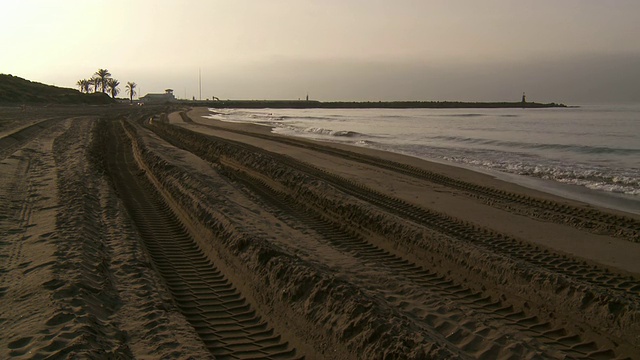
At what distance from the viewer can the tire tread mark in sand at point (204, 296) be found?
4180mm

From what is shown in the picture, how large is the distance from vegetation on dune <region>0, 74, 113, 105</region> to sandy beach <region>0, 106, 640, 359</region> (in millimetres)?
59498

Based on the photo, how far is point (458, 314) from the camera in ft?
15.6

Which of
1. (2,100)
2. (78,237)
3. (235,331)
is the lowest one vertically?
(235,331)

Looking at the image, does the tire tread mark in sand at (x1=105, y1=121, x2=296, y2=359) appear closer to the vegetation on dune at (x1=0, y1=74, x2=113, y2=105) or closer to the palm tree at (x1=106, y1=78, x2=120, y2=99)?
the vegetation on dune at (x1=0, y1=74, x2=113, y2=105)

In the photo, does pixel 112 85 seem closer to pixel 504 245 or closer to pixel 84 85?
pixel 84 85

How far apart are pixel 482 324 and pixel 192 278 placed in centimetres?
335

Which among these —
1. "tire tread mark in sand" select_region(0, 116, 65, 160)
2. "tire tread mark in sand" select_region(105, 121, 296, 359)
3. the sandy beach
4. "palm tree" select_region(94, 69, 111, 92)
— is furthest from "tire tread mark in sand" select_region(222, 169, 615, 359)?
"palm tree" select_region(94, 69, 111, 92)

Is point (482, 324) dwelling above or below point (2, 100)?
below

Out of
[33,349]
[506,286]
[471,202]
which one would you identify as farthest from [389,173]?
[33,349]

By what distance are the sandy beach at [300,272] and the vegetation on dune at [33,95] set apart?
5950 centimetres

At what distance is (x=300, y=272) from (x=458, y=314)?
1.71 metres

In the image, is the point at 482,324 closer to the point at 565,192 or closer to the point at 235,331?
the point at 235,331

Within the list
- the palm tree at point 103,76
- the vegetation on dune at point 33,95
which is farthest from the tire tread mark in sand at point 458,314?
the palm tree at point 103,76

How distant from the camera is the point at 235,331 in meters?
4.46
